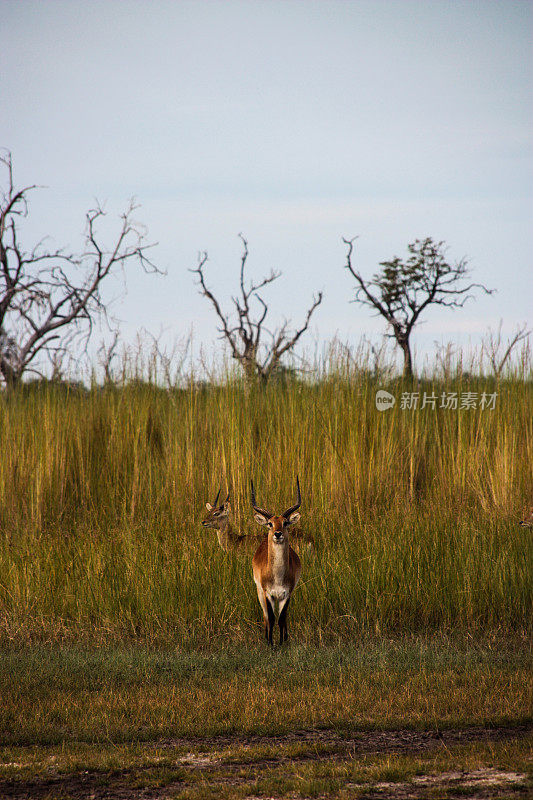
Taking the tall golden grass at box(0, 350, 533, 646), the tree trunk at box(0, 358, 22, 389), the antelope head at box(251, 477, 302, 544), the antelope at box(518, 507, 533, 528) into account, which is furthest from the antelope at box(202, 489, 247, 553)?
the tree trunk at box(0, 358, 22, 389)

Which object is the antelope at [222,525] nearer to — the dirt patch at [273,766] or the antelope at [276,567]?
the antelope at [276,567]

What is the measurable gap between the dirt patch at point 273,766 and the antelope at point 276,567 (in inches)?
69.3

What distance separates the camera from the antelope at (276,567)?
6660mm

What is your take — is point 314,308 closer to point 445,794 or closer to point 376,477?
point 376,477

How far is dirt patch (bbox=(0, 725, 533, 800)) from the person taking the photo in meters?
4.03

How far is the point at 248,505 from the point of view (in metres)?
10.3

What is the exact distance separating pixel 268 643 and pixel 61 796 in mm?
3015

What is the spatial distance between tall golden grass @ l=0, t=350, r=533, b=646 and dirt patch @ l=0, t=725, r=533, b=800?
2450mm

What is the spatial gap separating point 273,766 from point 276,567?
235 centimetres

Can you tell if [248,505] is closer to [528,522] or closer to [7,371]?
[528,522]

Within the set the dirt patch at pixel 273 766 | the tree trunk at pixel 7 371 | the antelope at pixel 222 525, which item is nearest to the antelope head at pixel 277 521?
the dirt patch at pixel 273 766

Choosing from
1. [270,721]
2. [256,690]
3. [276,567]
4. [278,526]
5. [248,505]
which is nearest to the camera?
[270,721]

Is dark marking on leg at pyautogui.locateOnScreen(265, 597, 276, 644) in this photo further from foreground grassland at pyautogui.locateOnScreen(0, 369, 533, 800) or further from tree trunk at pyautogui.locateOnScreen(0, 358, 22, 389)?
tree trunk at pyautogui.locateOnScreen(0, 358, 22, 389)

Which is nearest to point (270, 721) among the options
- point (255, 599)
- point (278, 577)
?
point (278, 577)
